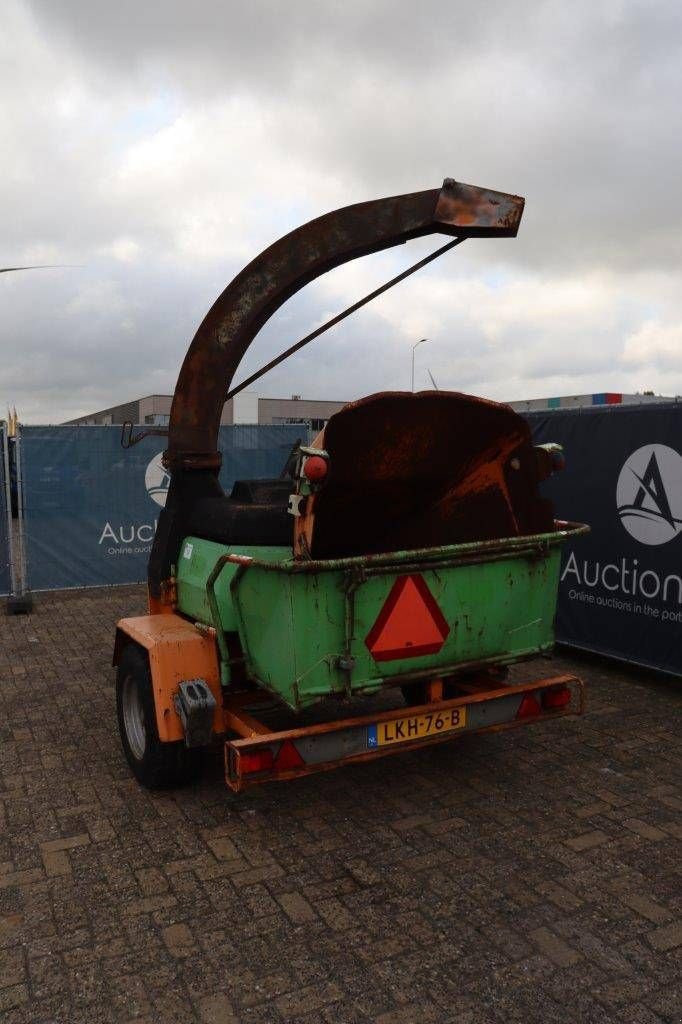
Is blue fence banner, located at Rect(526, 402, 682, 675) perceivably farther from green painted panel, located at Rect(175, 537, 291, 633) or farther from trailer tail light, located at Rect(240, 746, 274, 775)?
trailer tail light, located at Rect(240, 746, 274, 775)

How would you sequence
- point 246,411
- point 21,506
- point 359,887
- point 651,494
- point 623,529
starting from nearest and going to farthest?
point 359,887 < point 651,494 < point 623,529 < point 21,506 < point 246,411

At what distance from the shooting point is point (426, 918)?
10.9 ft

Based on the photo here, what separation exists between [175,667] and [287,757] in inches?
36.1

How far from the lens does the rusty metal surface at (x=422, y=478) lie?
3.78 m

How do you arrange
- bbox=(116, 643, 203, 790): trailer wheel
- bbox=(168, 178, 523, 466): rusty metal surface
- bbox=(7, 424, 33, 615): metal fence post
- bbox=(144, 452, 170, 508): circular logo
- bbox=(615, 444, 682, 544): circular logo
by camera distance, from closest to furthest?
bbox=(116, 643, 203, 790): trailer wheel, bbox=(168, 178, 523, 466): rusty metal surface, bbox=(615, 444, 682, 544): circular logo, bbox=(7, 424, 33, 615): metal fence post, bbox=(144, 452, 170, 508): circular logo

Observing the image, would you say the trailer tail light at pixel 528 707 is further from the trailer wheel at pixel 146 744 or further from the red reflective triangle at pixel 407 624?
the trailer wheel at pixel 146 744

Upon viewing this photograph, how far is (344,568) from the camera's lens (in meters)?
3.63

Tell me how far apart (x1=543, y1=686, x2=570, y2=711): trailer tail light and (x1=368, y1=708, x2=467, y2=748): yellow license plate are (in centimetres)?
61

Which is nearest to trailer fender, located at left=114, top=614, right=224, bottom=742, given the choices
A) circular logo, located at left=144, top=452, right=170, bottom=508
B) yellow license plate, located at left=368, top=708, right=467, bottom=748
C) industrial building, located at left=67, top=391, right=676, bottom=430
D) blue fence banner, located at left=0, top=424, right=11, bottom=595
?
yellow license plate, located at left=368, top=708, right=467, bottom=748

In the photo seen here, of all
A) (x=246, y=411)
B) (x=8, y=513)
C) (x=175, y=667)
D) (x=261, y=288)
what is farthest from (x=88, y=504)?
(x=246, y=411)

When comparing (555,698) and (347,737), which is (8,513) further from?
(555,698)

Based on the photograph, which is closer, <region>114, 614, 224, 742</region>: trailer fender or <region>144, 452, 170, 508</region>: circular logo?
<region>114, 614, 224, 742</region>: trailer fender

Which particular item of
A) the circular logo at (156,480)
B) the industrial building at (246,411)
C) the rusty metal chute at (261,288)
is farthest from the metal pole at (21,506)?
the industrial building at (246,411)

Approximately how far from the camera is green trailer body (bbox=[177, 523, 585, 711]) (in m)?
3.66
